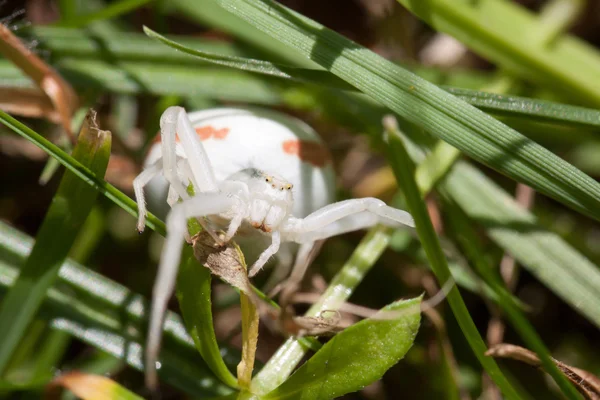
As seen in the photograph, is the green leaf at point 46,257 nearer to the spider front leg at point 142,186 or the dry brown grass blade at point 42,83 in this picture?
the spider front leg at point 142,186

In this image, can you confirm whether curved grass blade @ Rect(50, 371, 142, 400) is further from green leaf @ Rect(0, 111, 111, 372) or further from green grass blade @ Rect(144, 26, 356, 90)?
green grass blade @ Rect(144, 26, 356, 90)

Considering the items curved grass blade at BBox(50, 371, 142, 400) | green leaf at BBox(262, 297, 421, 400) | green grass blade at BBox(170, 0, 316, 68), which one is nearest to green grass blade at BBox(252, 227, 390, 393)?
green leaf at BBox(262, 297, 421, 400)

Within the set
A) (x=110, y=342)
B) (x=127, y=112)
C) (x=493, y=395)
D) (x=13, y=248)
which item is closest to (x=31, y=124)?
(x=127, y=112)

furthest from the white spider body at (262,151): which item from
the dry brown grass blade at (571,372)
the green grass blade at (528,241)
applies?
the dry brown grass blade at (571,372)

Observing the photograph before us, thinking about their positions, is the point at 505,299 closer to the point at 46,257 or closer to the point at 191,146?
the point at 191,146

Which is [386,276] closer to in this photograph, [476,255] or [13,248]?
[476,255]

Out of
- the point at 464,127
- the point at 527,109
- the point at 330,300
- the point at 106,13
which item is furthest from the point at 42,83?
the point at 527,109
